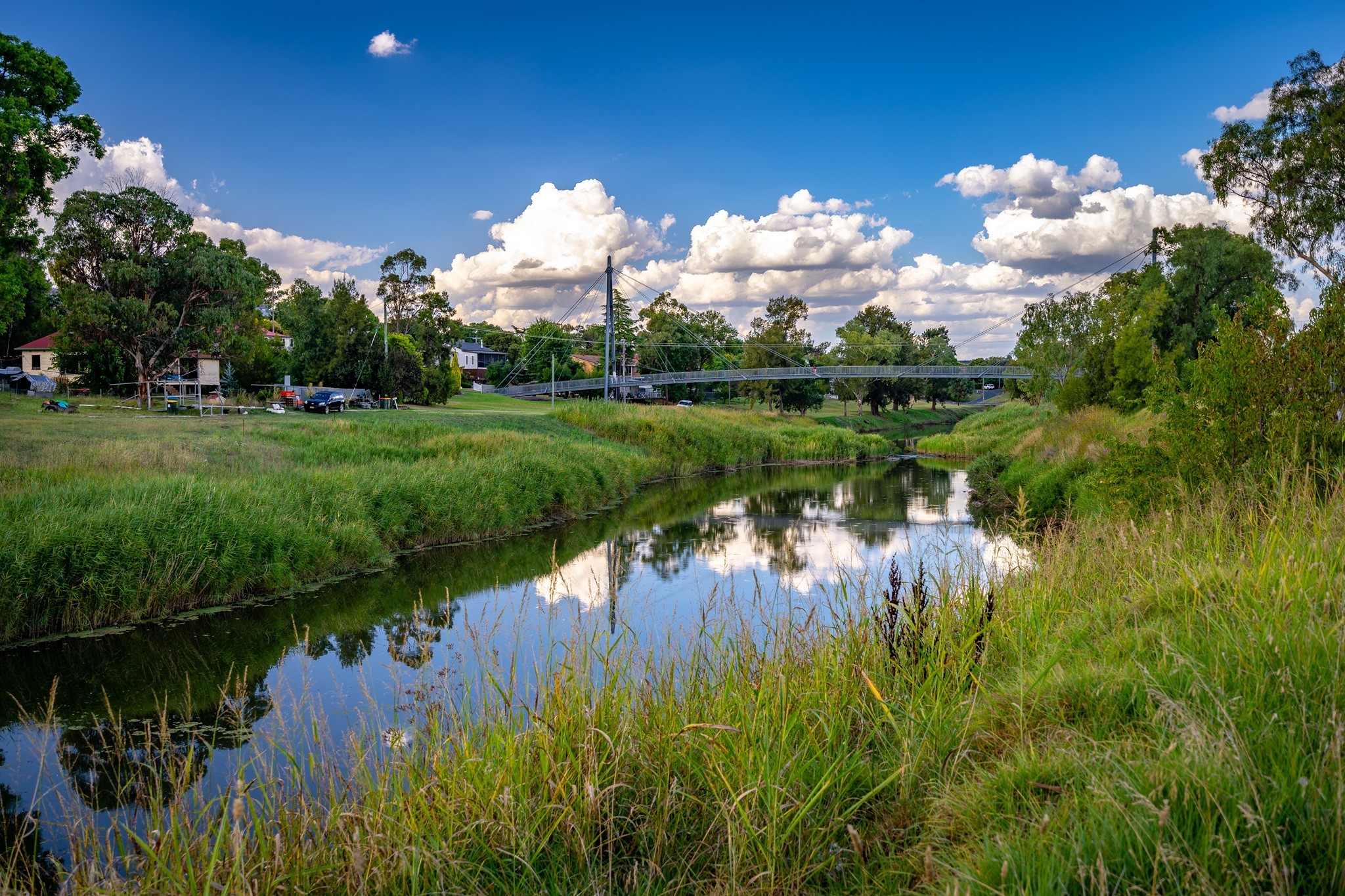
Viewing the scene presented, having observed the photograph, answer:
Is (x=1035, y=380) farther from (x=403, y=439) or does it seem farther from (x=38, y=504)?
(x=38, y=504)

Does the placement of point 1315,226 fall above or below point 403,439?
above

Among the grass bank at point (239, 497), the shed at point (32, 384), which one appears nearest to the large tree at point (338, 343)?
the shed at point (32, 384)

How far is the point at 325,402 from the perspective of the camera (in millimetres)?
34500

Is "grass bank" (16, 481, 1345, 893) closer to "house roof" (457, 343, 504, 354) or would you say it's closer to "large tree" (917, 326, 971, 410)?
"large tree" (917, 326, 971, 410)

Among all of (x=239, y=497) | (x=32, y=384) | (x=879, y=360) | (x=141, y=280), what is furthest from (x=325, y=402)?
(x=879, y=360)

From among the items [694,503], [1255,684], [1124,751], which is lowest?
[694,503]

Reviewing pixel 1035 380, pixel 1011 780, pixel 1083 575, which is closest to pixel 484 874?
pixel 1011 780

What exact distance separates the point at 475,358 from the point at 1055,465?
283ft

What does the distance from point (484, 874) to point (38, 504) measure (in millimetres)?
10519

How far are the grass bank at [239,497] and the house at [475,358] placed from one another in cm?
6124

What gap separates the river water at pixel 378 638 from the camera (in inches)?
238

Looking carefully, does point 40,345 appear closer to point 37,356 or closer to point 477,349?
point 37,356

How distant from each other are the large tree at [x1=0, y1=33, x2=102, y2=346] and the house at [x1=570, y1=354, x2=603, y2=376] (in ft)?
187

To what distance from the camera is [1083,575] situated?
6539mm
